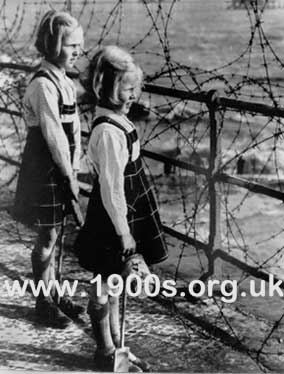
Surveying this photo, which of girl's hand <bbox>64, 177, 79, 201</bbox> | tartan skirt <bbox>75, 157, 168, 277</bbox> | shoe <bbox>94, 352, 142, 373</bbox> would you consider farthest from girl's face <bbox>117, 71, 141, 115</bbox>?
shoe <bbox>94, 352, 142, 373</bbox>

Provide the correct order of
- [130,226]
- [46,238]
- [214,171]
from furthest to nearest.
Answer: [214,171] → [46,238] → [130,226]

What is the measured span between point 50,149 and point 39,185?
206 mm

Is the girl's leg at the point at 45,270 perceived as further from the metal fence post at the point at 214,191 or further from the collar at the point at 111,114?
the metal fence post at the point at 214,191

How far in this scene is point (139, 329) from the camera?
303cm

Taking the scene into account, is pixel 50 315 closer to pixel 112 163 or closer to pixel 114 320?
pixel 114 320

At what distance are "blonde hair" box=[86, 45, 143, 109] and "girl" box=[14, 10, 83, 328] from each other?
0.37 m

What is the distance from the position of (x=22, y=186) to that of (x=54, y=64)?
0.58m

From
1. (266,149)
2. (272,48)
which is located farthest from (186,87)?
(266,149)

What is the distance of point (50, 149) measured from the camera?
2871 millimetres

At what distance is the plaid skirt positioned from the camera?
295cm

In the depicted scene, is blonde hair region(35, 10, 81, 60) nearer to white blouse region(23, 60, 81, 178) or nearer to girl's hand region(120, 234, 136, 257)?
white blouse region(23, 60, 81, 178)

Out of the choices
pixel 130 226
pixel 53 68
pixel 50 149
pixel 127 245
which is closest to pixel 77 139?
pixel 50 149

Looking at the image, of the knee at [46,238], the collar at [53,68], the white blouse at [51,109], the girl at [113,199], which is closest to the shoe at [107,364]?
the girl at [113,199]

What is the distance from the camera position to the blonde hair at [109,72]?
2.46m
